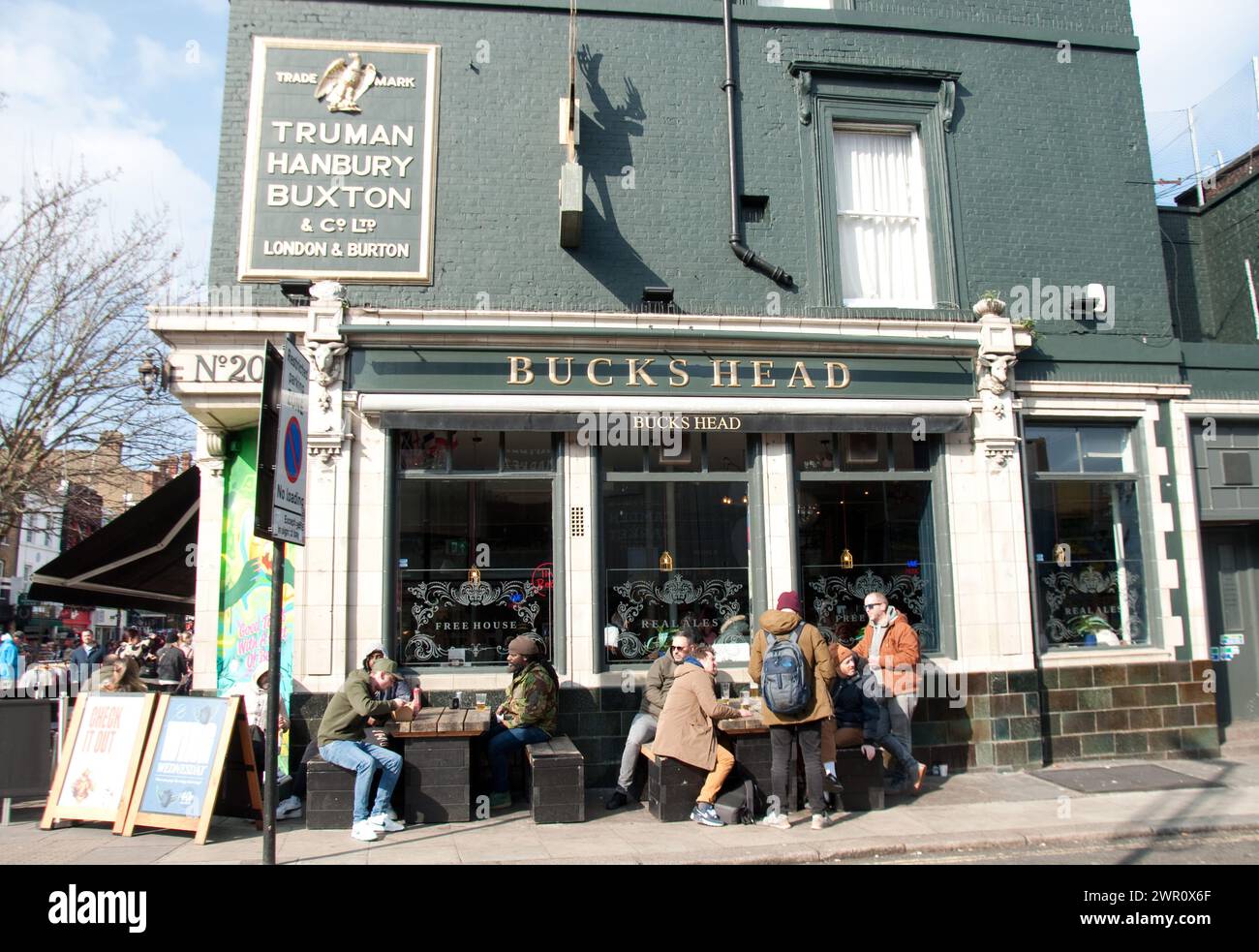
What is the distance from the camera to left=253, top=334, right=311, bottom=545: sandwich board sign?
5.80 meters

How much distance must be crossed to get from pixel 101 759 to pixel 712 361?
7227mm

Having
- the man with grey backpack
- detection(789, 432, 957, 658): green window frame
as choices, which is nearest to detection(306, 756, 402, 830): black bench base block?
the man with grey backpack

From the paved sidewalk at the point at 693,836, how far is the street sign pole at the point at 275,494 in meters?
1.34

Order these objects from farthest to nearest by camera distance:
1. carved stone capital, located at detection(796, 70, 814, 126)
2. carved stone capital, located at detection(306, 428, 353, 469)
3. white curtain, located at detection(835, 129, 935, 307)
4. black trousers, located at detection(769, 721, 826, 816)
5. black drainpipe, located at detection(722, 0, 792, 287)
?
white curtain, located at detection(835, 129, 935, 307) → carved stone capital, located at detection(796, 70, 814, 126) → black drainpipe, located at detection(722, 0, 792, 287) → carved stone capital, located at detection(306, 428, 353, 469) → black trousers, located at detection(769, 721, 826, 816)

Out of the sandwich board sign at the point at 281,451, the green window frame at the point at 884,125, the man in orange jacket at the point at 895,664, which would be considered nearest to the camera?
the sandwich board sign at the point at 281,451

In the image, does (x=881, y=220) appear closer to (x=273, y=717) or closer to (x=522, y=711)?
(x=522, y=711)

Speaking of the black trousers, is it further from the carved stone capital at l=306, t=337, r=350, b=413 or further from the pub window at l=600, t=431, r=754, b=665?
the carved stone capital at l=306, t=337, r=350, b=413

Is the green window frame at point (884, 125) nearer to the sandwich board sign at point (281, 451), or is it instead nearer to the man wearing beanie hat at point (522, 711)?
the man wearing beanie hat at point (522, 711)

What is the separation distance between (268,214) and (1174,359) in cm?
1133

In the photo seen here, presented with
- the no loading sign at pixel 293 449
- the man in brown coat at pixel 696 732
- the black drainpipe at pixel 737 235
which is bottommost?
the man in brown coat at pixel 696 732

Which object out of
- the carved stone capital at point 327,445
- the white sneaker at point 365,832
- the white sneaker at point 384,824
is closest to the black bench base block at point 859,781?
the white sneaker at point 384,824

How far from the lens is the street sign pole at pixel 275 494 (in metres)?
5.80

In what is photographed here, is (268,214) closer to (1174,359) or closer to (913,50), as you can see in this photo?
(913,50)

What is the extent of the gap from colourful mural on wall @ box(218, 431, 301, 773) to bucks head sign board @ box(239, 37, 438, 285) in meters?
2.67
